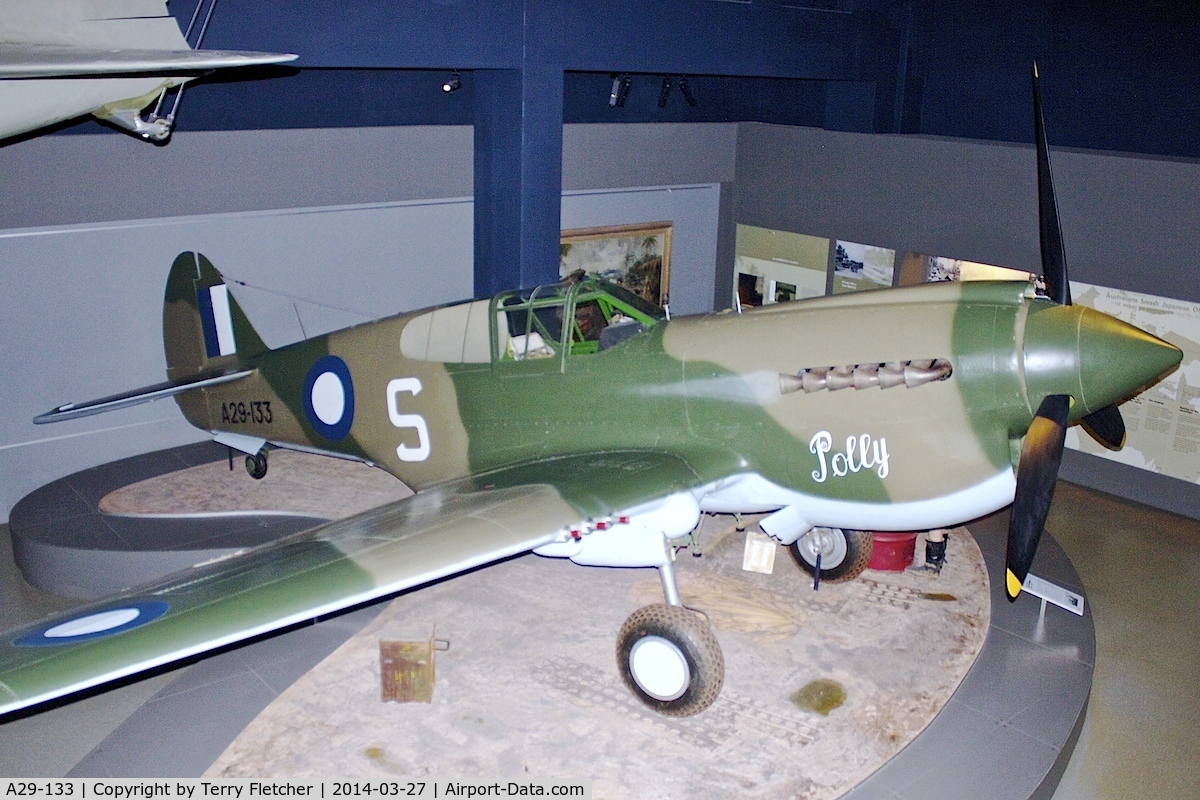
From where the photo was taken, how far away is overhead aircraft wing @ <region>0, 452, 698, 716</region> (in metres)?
3.64

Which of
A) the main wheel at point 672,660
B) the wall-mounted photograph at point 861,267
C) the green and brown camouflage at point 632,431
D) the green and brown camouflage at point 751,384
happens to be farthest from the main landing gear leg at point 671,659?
the wall-mounted photograph at point 861,267

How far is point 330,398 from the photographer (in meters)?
6.70

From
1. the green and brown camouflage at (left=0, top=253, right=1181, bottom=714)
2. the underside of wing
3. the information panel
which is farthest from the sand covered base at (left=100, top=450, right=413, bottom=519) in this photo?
the information panel

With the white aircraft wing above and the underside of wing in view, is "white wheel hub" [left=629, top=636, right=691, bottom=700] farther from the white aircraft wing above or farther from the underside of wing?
the white aircraft wing above

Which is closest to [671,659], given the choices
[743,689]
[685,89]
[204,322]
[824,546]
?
[743,689]

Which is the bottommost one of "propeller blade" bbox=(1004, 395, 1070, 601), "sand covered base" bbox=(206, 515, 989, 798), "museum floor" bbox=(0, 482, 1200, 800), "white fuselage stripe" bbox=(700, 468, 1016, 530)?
"museum floor" bbox=(0, 482, 1200, 800)

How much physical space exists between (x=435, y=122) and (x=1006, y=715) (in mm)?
7077

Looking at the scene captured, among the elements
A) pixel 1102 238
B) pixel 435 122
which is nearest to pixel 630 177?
pixel 435 122

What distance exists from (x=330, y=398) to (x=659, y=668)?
118 inches

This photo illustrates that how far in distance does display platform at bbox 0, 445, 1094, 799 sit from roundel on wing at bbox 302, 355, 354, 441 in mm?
Result: 1221

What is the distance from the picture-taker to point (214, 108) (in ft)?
27.4

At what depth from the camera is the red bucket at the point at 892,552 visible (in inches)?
253

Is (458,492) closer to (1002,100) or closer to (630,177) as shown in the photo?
(630,177)

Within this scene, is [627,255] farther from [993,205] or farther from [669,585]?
[669,585]
